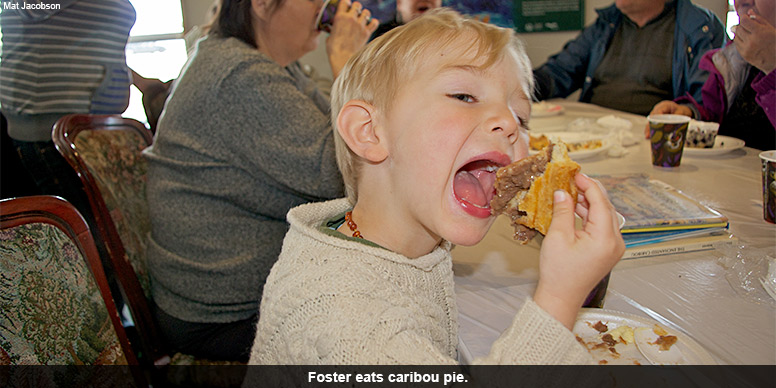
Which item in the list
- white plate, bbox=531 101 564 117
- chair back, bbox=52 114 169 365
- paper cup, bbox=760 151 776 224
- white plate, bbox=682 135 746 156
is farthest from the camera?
white plate, bbox=531 101 564 117

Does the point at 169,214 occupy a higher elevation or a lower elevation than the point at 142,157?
lower

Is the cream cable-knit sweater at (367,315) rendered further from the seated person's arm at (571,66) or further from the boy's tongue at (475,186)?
the seated person's arm at (571,66)

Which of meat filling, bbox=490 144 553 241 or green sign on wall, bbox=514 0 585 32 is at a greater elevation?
meat filling, bbox=490 144 553 241

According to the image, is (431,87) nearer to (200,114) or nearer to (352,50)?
(200,114)

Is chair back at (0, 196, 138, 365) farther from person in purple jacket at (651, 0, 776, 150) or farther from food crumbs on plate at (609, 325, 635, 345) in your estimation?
person in purple jacket at (651, 0, 776, 150)

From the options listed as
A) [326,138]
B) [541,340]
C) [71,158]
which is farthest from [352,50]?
[541,340]

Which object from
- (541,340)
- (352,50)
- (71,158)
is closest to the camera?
(541,340)

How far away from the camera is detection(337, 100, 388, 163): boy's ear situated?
948 millimetres

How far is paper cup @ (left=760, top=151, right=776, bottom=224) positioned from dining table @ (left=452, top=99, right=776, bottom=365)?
0.08 feet

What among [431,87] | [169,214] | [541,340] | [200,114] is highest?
[431,87]

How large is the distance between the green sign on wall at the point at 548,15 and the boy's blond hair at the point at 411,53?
14.6ft

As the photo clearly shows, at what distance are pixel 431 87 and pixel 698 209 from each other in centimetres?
77

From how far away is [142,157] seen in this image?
1.60m

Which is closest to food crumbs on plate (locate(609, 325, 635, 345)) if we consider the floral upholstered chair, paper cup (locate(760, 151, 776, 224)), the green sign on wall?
paper cup (locate(760, 151, 776, 224))
